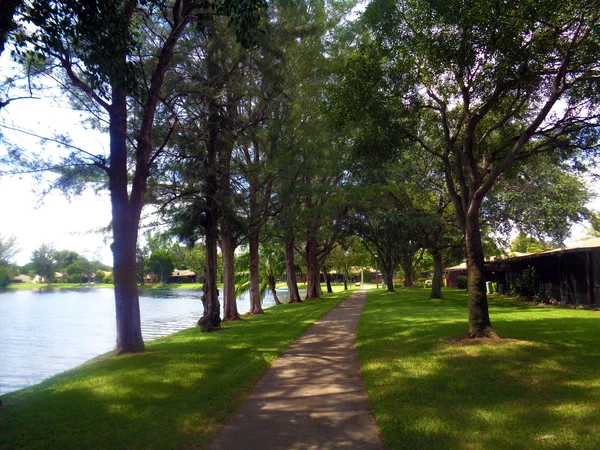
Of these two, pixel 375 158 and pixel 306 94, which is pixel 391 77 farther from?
pixel 306 94

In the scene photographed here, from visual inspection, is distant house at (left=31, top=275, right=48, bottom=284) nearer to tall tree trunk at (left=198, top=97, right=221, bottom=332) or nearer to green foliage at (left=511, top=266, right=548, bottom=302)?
tall tree trunk at (left=198, top=97, right=221, bottom=332)

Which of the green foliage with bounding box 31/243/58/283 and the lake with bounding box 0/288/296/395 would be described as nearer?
the lake with bounding box 0/288/296/395

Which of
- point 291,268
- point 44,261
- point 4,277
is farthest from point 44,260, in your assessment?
point 291,268

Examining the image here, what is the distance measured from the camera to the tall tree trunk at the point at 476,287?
31.9ft

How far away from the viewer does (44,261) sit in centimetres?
8981

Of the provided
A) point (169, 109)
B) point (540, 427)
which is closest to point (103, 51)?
point (169, 109)

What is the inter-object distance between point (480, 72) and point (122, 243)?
365 inches

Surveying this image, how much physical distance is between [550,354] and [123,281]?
353 inches

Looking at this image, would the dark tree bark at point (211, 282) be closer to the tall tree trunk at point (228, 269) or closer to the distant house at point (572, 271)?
the tall tree trunk at point (228, 269)

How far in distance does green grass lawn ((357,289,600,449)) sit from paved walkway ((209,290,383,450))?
9.9 inches

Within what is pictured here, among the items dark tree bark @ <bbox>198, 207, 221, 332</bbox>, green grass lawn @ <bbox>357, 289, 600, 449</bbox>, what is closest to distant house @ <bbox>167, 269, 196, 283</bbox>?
dark tree bark @ <bbox>198, 207, 221, 332</bbox>

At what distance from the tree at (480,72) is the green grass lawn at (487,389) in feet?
4.99

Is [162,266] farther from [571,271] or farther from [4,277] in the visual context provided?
[571,271]

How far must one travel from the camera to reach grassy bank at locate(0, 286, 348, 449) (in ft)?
15.8
